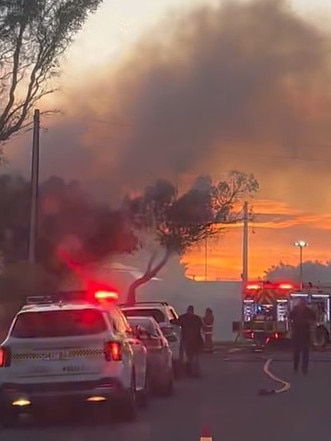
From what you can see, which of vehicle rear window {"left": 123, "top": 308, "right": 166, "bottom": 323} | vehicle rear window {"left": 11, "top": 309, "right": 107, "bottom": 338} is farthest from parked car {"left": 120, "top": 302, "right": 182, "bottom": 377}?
vehicle rear window {"left": 11, "top": 309, "right": 107, "bottom": 338}

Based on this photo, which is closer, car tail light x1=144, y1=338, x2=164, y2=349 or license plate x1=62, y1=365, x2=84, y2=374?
license plate x1=62, y1=365, x2=84, y2=374

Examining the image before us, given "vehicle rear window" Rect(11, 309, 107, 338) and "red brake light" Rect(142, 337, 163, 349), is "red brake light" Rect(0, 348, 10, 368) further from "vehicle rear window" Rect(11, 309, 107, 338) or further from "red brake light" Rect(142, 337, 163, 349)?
"red brake light" Rect(142, 337, 163, 349)

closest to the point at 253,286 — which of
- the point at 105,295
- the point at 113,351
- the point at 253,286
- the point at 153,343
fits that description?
the point at 253,286

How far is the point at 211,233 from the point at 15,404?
36419 mm

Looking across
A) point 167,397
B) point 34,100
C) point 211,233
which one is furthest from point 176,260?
point 167,397

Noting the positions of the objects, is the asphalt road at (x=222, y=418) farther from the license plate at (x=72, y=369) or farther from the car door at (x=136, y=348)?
the license plate at (x=72, y=369)

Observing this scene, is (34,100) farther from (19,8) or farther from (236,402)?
(236,402)

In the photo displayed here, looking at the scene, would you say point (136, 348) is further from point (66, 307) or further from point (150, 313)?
point (150, 313)

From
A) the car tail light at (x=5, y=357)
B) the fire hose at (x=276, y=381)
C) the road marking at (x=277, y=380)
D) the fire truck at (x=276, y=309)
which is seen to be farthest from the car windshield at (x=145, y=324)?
the fire truck at (x=276, y=309)

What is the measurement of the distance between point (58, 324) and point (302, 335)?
1147cm

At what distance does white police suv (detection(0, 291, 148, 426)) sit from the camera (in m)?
15.1

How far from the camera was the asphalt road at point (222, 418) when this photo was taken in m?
14.0

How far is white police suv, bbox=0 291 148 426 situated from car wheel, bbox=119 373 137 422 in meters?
0.02

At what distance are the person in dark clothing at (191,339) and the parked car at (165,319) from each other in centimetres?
19
